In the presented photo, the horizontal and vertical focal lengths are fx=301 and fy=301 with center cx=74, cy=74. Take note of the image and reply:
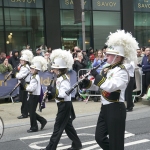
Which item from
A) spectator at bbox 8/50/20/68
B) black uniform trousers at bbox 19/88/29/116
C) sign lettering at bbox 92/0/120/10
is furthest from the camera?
sign lettering at bbox 92/0/120/10

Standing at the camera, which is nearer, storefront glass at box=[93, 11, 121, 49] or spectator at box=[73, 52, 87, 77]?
spectator at box=[73, 52, 87, 77]

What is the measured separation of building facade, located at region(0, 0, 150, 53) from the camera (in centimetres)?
1694

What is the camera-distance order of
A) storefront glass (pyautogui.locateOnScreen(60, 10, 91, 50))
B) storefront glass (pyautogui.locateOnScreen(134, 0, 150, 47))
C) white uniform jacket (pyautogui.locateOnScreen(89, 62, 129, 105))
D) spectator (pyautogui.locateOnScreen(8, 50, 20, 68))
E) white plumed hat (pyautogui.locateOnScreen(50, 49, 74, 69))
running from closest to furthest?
white uniform jacket (pyautogui.locateOnScreen(89, 62, 129, 105)) → white plumed hat (pyautogui.locateOnScreen(50, 49, 74, 69)) → spectator (pyautogui.locateOnScreen(8, 50, 20, 68)) → storefront glass (pyautogui.locateOnScreen(60, 10, 91, 50)) → storefront glass (pyautogui.locateOnScreen(134, 0, 150, 47))

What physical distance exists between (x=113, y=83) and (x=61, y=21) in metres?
14.8

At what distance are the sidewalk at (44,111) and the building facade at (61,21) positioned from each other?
675cm

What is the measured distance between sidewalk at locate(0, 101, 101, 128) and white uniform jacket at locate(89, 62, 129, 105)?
4.51 metres

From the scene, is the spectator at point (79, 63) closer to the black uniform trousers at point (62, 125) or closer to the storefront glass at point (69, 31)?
the black uniform trousers at point (62, 125)

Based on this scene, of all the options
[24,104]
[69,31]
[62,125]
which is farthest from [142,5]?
[62,125]

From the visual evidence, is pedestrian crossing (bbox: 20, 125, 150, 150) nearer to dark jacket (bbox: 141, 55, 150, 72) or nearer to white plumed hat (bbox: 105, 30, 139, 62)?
white plumed hat (bbox: 105, 30, 139, 62)

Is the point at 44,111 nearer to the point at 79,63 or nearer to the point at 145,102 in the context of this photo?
the point at 79,63

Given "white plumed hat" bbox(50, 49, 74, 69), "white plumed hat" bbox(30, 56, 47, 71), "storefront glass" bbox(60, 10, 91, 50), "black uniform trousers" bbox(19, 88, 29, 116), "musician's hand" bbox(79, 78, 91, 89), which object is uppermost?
"storefront glass" bbox(60, 10, 91, 50)

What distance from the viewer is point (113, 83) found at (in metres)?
3.98

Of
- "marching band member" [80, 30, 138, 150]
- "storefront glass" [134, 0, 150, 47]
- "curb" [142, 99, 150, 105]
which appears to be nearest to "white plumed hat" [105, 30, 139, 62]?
"marching band member" [80, 30, 138, 150]

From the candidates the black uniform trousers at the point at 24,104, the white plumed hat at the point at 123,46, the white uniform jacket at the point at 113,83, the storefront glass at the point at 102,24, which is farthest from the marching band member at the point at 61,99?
the storefront glass at the point at 102,24
